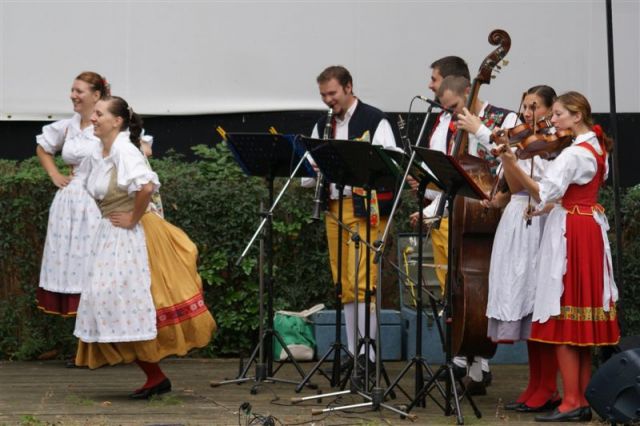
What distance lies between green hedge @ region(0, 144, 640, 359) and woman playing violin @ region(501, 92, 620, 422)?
7.36 ft

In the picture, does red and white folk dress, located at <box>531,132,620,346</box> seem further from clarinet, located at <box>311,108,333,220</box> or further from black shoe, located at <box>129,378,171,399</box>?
black shoe, located at <box>129,378,171,399</box>

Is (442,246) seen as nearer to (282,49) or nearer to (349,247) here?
(349,247)

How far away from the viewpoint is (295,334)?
28.1 ft

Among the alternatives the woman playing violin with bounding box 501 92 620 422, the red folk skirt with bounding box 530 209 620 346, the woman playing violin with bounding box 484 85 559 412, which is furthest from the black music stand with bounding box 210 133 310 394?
the red folk skirt with bounding box 530 209 620 346

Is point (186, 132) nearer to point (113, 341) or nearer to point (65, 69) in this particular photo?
point (65, 69)

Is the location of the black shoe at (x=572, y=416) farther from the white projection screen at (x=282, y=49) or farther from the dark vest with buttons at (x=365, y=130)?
the white projection screen at (x=282, y=49)

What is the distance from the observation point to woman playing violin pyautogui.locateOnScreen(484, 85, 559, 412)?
661cm

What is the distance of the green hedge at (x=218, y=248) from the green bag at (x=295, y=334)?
0.70ft

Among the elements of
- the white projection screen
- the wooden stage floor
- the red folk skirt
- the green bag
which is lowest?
the wooden stage floor

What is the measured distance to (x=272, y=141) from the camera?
23.8ft

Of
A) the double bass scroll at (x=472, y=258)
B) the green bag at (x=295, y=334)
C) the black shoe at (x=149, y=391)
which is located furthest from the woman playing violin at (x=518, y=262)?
the green bag at (x=295, y=334)

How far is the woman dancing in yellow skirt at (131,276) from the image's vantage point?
6.83 m

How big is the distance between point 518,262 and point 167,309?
182 centimetres

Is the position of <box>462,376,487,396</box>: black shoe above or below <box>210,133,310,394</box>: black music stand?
below
